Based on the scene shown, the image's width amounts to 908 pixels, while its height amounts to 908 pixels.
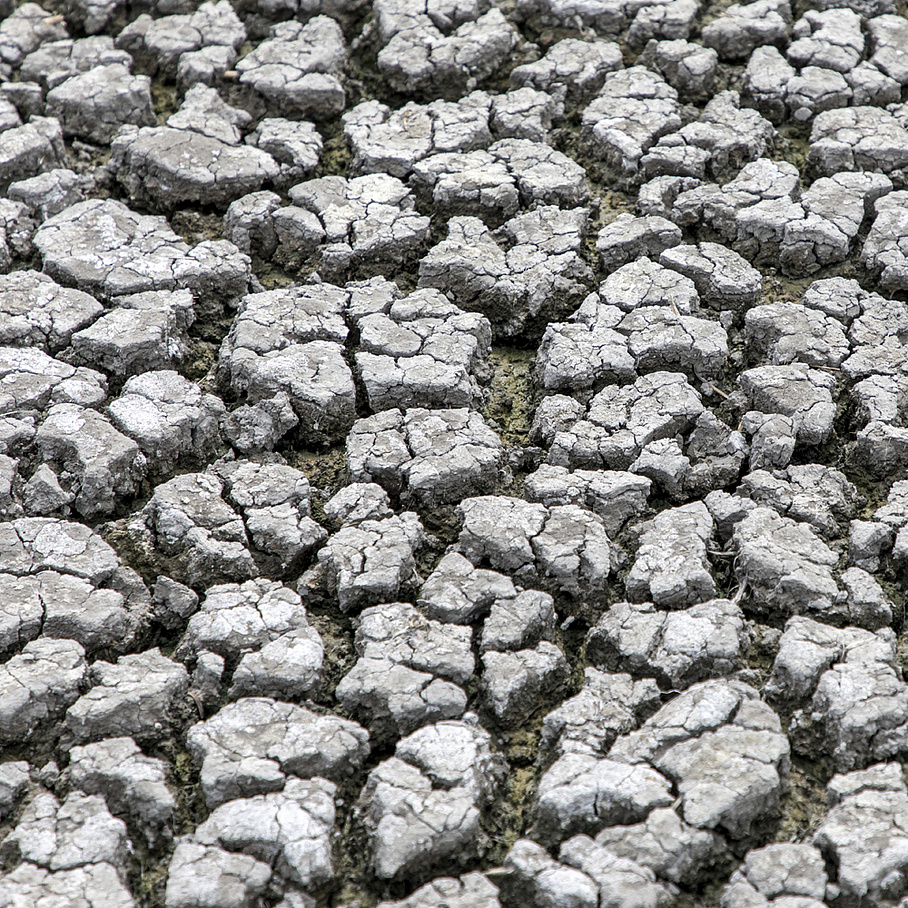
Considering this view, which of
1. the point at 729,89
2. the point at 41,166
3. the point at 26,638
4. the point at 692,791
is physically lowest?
the point at 26,638

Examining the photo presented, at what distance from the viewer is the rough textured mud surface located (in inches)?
67.2

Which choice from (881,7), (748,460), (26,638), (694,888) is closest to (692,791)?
(694,888)

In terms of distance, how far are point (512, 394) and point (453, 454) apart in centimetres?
39

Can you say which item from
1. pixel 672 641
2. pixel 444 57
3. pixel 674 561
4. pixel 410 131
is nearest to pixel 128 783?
pixel 672 641

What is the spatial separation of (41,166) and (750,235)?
2.24 metres

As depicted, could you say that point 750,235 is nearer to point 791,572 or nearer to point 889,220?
point 889,220

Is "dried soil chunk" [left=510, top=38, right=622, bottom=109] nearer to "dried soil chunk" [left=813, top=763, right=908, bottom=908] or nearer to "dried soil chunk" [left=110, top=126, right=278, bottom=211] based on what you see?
"dried soil chunk" [left=110, top=126, right=278, bottom=211]

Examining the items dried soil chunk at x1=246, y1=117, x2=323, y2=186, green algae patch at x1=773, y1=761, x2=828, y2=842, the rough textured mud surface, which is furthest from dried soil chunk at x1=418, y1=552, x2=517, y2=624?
dried soil chunk at x1=246, y1=117, x2=323, y2=186

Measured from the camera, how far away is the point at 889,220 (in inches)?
114

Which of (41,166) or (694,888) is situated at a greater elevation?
(41,166)

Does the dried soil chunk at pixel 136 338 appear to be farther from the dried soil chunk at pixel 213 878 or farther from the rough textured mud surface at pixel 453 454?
the dried soil chunk at pixel 213 878

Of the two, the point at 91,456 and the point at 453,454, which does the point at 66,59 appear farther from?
the point at 453,454

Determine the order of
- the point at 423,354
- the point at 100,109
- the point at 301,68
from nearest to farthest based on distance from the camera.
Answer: the point at 423,354 < the point at 100,109 < the point at 301,68

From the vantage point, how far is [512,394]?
264 centimetres
